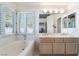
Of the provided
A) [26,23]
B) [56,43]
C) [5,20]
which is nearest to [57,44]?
[56,43]

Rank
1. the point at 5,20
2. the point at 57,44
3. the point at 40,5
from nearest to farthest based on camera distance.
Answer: the point at 40,5 < the point at 5,20 < the point at 57,44

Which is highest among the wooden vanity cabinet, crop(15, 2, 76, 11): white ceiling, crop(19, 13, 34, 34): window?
crop(15, 2, 76, 11): white ceiling

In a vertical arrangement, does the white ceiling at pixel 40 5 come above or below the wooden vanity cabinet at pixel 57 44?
above

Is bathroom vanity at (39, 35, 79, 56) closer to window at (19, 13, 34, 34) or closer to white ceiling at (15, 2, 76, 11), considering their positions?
window at (19, 13, 34, 34)

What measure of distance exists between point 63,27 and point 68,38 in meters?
0.40

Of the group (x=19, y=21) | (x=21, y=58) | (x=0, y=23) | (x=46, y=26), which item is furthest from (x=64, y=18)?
(x=21, y=58)

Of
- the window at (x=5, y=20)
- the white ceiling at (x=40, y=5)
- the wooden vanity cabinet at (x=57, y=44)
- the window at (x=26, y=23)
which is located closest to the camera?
the white ceiling at (x=40, y=5)

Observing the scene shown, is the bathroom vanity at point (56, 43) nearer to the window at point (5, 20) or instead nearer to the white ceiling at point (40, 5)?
the white ceiling at point (40, 5)

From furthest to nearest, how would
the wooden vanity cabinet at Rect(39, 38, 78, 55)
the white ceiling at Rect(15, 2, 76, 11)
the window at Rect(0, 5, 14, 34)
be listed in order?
the wooden vanity cabinet at Rect(39, 38, 78, 55) < the window at Rect(0, 5, 14, 34) < the white ceiling at Rect(15, 2, 76, 11)

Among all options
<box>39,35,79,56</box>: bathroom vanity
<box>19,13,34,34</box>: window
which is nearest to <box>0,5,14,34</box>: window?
<box>19,13,34,34</box>: window

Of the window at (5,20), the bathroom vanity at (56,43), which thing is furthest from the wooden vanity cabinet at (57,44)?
the window at (5,20)

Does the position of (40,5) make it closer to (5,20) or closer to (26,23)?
(5,20)

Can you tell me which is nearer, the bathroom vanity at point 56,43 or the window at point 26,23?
the bathroom vanity at point 56,43

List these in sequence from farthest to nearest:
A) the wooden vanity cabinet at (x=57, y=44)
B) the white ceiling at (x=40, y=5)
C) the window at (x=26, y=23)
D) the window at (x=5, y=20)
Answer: the window at (x=26, y=23) < the wooden vanity cabinet at (x=57, y=44) < the window at (x=5, y=20) < the white ceiling at (x=40, y=5)
